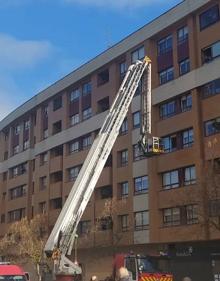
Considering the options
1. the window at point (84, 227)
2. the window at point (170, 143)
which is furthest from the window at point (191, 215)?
the window at point (84, 227)

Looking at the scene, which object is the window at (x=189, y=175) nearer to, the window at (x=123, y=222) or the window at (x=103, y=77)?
the window at (x=123, y=222)

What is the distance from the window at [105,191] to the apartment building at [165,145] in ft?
0.32

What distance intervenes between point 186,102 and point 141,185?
8.53 meters

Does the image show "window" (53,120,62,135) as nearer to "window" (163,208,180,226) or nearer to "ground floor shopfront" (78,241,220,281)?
"ground floor shopfront" (78,241,220,281)

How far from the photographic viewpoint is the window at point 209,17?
148 ft

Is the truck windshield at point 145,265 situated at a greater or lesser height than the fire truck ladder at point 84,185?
lesser

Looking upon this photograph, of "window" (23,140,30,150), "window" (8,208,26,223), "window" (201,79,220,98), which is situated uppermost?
"window" (23,140,30,150)

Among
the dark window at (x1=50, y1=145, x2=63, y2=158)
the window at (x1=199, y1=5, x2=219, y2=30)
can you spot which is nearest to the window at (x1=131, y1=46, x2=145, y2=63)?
the window at (x1=199, y1=5, x2=219, y2=30)

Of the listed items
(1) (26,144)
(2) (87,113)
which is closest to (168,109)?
(2) (87,113)

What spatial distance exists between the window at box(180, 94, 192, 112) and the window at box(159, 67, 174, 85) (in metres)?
2.36

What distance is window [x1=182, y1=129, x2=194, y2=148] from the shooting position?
45694 millimetres

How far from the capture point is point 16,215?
7419 cm

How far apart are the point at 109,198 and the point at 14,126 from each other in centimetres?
3013

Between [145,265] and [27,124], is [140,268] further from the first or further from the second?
[27,124]
